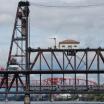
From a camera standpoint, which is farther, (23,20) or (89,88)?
(23,20)

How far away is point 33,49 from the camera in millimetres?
138625

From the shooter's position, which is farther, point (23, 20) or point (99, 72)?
point (23, 20)

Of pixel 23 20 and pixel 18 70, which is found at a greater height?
pixel 23 20

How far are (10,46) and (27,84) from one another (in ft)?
35.4

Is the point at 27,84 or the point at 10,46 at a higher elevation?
the point at 10,46

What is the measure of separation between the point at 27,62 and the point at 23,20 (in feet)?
38.3

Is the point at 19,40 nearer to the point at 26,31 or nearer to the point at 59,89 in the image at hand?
the point at 26,31

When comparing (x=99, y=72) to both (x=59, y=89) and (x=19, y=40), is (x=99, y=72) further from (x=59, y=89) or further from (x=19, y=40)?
(x=19, y=40)

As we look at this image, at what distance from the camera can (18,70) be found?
139000 mm

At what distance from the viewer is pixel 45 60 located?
136 m

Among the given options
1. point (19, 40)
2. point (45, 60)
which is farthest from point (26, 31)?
point (45, 60)

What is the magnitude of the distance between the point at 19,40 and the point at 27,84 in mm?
11237

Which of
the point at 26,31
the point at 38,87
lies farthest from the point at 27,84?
the point at 26,31

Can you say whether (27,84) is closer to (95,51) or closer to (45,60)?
(45,60)
